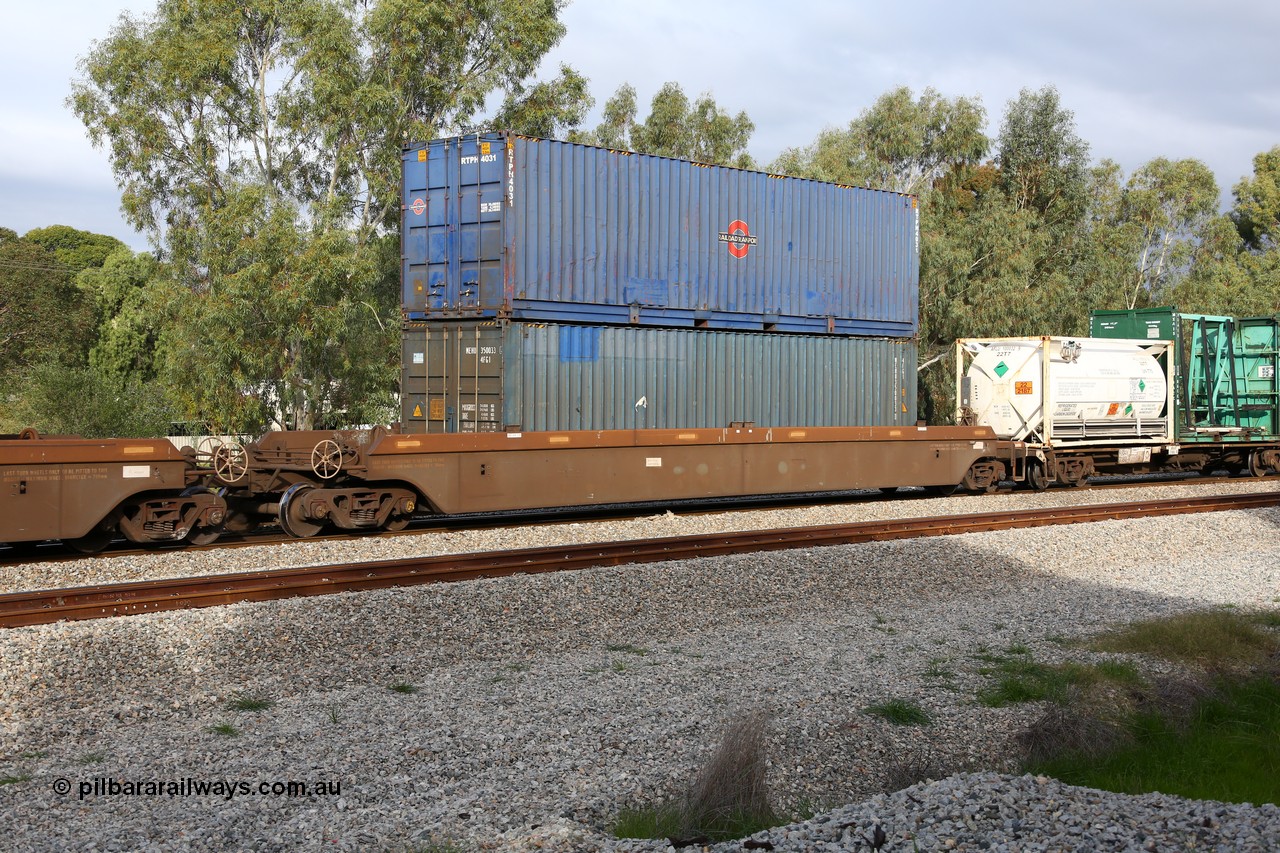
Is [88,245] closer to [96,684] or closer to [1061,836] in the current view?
[96,684]

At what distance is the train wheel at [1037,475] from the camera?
2142 centimetres

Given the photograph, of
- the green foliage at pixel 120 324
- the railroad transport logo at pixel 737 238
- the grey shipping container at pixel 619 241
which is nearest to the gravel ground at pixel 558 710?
the grey shipping container at pixel 619 241

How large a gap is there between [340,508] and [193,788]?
8256mm

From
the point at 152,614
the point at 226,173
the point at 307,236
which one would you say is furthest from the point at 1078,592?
the point at 226,173

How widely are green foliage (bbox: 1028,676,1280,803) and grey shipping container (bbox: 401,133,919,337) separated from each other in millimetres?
10833

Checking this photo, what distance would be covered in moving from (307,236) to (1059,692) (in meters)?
24.2

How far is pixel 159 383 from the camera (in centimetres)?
3256

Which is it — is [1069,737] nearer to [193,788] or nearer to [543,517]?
[193,788]

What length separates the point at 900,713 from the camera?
6.98m

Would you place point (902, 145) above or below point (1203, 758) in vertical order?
above

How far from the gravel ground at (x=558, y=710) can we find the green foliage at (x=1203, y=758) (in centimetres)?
60

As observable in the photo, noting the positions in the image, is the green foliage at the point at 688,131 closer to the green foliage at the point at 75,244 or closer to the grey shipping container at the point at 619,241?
the grey shipping container at the point at 619,241

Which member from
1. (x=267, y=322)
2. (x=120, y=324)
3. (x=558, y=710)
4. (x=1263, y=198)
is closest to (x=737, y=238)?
(x=558, y=710)

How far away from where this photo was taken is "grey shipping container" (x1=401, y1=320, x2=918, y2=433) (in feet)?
51.8
